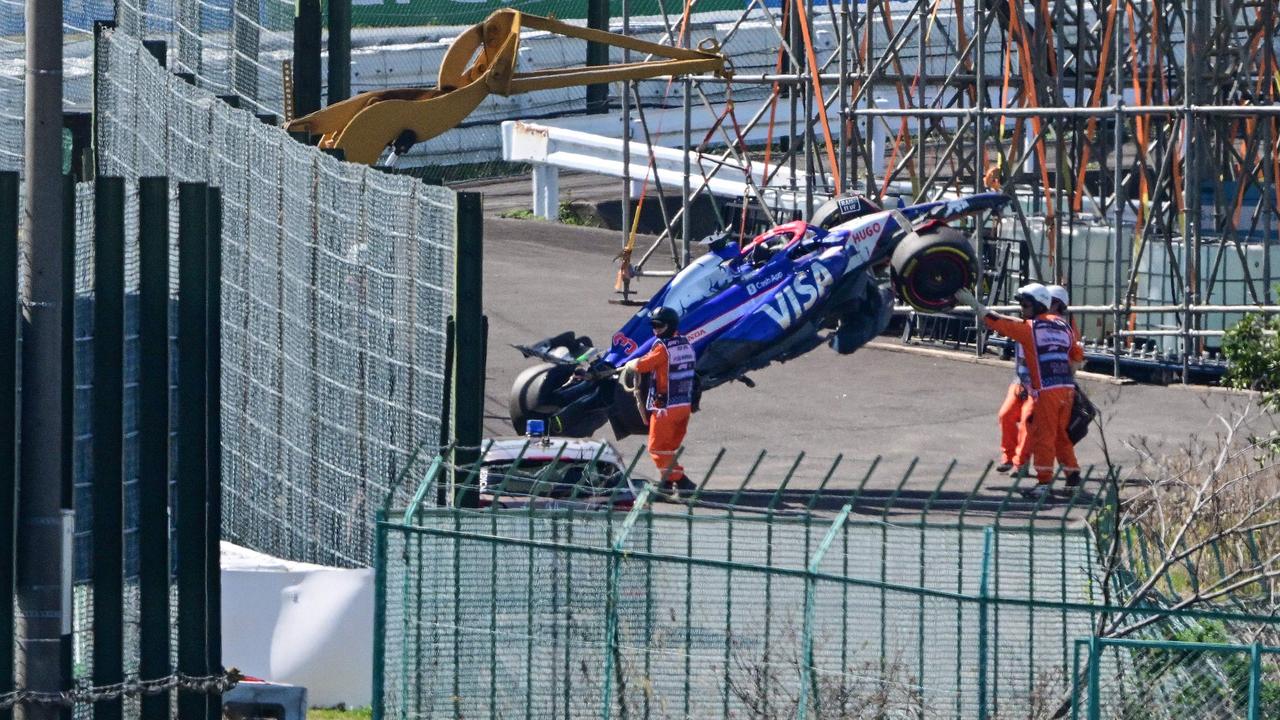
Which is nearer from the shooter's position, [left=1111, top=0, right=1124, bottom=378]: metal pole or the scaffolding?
[left=1111, top=0, right=1124, bottom=378]: metal pole

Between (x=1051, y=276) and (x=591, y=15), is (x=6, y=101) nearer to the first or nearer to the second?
(x=1051, y=276)

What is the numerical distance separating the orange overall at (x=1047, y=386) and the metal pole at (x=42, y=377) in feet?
29.3

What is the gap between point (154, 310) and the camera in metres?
8.32

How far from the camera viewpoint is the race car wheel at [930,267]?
16.4 meters

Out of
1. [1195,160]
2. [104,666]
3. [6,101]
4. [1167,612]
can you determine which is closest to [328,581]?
[104,666]

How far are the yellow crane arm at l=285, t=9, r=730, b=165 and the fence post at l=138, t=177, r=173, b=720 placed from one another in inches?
261

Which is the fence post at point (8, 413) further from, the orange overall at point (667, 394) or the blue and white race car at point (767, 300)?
the blue and white race car at point (767, 300)

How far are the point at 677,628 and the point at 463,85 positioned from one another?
33.0 feet

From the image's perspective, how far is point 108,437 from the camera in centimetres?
823

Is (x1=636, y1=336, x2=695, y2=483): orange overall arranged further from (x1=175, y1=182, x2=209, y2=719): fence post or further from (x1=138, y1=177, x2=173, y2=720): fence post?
(x1=138, y1=177, x2=173, y2=720): fence post

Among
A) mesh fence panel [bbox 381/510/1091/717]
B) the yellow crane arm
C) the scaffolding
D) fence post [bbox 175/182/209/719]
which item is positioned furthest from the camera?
the scaffolding

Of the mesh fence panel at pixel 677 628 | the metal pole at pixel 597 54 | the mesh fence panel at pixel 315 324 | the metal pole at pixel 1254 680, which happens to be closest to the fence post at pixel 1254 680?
the metal pole at pixel 1254 680

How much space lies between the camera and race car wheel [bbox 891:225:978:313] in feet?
53.7

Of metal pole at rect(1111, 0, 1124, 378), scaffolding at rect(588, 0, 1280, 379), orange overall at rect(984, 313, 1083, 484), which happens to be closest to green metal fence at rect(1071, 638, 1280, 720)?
orange overall at rect(984, 313, 1083, 484)
